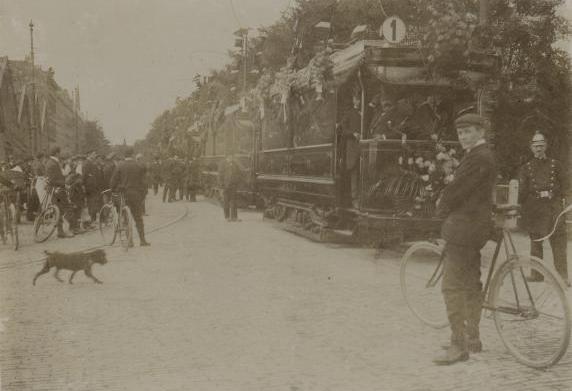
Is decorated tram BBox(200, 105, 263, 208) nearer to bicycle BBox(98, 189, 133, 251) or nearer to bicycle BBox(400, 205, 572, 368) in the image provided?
bicycle BBox(98, 189, 133, 251)

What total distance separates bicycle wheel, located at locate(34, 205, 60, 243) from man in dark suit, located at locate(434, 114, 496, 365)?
1025 centimetres

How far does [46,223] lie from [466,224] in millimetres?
10695

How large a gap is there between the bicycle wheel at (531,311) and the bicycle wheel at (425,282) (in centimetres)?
82

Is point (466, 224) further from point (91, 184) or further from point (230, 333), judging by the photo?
point (91, 184)

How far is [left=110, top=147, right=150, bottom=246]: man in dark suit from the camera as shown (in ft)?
41.8

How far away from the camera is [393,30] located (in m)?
11.2

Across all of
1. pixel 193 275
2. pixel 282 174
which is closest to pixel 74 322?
pixel 193 275

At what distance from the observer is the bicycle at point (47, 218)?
13.7 metres

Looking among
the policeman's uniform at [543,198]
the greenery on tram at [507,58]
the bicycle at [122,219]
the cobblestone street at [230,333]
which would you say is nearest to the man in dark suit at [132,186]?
the bicycle at [122,219]

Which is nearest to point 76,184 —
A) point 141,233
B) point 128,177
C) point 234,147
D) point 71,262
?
point 128,177

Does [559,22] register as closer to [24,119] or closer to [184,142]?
[184,142]

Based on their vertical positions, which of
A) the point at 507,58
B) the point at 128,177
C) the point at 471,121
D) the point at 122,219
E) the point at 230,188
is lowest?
the point at 122,219

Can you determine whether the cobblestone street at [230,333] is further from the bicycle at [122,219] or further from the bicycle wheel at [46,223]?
the bicycle wheel at [46,223]

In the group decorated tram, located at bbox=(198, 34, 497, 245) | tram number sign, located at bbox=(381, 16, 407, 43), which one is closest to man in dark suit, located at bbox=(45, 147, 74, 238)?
decorated tram, located at bbox=(198, 34, 497, 245)
